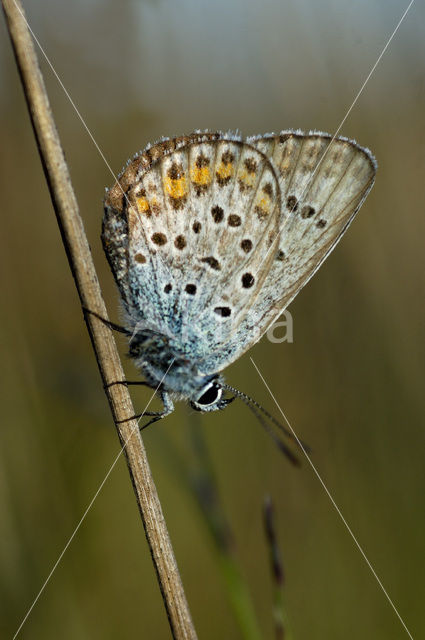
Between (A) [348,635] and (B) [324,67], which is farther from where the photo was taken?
(B) [324,67]

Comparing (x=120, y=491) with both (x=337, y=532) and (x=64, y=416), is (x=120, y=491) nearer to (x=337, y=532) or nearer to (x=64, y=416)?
(x=64, y=416)

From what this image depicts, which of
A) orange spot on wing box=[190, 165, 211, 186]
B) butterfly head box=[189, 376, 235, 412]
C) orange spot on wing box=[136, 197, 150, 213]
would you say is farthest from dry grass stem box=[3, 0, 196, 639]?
orange spot on wing box=[190, 165, 211, 186]

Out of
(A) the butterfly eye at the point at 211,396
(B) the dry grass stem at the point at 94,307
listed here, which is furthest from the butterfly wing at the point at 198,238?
(B) the dry grass stem at the point at 94,307

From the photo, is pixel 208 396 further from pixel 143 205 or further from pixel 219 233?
pixel 143 205

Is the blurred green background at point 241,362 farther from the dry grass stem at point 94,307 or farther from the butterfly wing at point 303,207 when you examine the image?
the dry grass stem at point 94,307

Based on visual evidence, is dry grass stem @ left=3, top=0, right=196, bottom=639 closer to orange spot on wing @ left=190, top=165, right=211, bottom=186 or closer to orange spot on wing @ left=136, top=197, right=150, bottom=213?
orange spot on wing @ left=136, top=197, right=150, bottom=213

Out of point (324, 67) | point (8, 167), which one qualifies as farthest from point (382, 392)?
point (8, 167)
